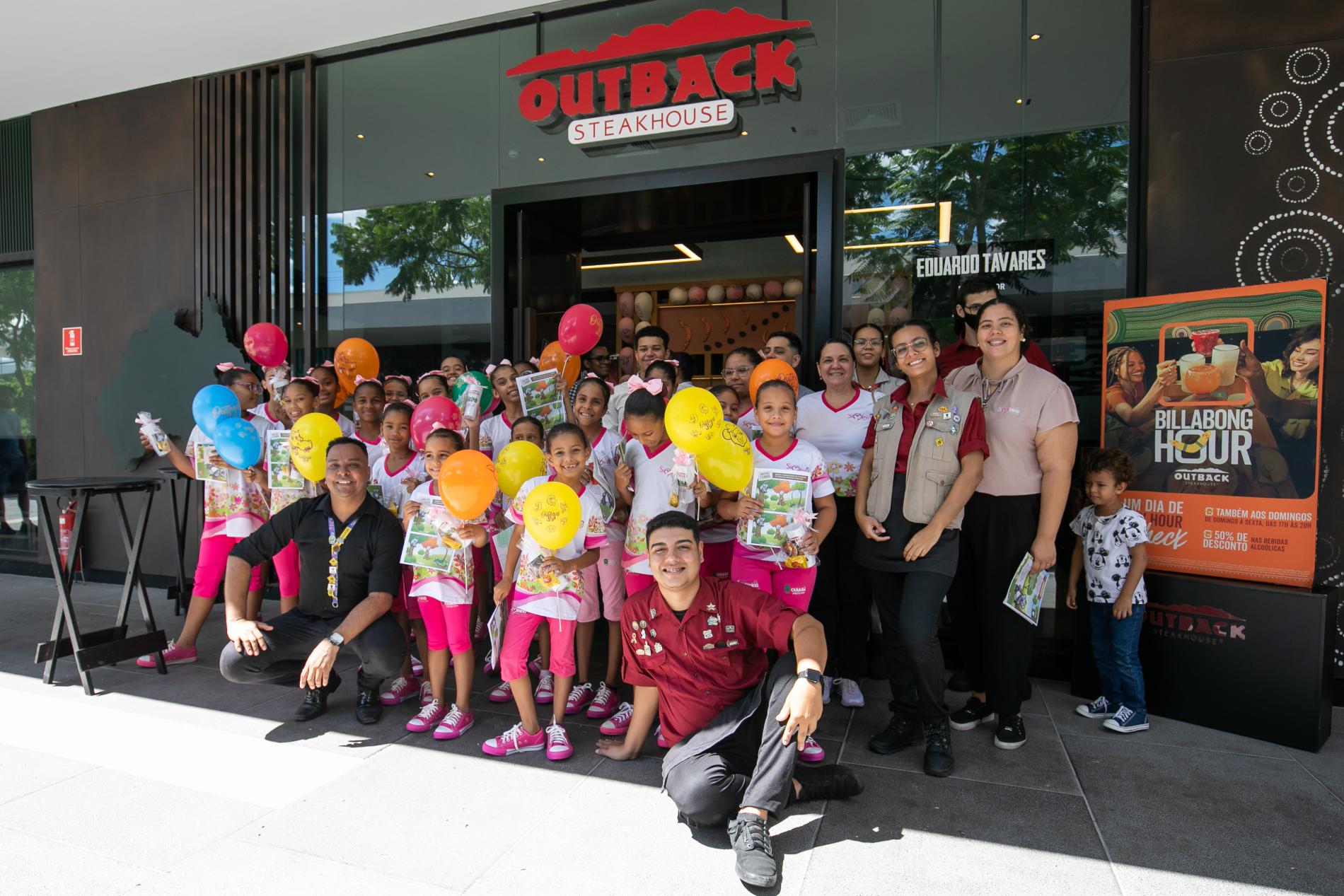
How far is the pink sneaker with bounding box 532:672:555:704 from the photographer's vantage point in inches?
131

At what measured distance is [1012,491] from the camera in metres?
2.82

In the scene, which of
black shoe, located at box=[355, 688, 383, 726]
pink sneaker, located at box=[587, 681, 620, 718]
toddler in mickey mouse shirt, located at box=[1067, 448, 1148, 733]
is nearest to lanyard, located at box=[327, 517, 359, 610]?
black shoe, located at box=[355, 688, 383, 726]

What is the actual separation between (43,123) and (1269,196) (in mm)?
8804

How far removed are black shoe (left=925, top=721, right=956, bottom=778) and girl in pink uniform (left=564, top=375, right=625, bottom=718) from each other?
1.34 m

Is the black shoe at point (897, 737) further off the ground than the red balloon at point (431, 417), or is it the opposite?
the red balloon at point (431, 417)

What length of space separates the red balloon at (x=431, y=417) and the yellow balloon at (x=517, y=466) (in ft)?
1.47

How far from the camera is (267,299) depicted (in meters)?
5.60

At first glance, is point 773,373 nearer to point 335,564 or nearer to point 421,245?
point 335,564

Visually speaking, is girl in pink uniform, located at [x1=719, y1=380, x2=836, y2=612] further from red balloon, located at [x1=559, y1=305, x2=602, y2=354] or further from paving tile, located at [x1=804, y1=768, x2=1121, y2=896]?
red balloon, located at [x1=559, y1=305, x2=602, y2=354]

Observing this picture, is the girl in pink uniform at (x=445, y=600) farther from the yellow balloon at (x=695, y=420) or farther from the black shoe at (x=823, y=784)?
the black shoe at (x=823, y=784)

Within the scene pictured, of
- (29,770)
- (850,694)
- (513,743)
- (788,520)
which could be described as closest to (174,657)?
(29,770)

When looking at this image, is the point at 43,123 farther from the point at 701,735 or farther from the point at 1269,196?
the point at 1269,196

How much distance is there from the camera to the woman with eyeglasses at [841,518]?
3.24 meters

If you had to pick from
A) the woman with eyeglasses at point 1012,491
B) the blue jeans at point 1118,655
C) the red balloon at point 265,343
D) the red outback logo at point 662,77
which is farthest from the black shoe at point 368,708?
the red outback logo at point 662,77
